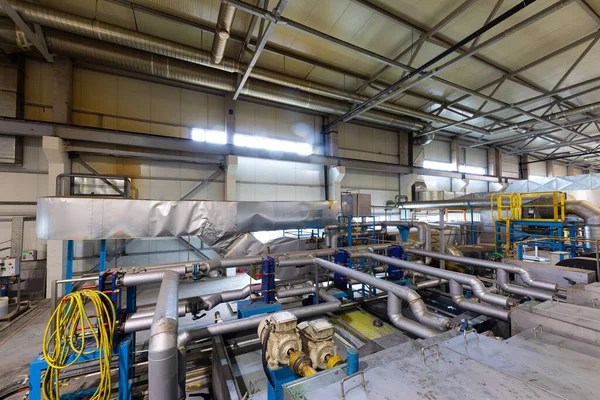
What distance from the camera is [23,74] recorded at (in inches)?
221

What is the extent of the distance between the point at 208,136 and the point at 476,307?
7602mm

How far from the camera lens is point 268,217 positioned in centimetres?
529

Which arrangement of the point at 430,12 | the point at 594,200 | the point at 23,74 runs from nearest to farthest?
the point at 430,12 → the point at 23,74 → the point at 594,200

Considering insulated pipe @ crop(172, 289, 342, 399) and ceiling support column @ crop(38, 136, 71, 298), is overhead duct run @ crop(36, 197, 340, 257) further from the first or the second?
insulated pipe @ crop(172, 289, 342, 399)

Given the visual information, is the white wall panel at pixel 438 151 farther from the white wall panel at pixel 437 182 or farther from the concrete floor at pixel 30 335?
the concrete floor at pixel 30 335

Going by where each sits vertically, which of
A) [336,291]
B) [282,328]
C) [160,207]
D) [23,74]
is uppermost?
[23,74]

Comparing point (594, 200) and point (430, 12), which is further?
point (594, 200)

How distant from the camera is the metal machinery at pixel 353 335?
3.36 ft

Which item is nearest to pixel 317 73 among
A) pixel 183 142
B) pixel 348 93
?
pixel 348 93

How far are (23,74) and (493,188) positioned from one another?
20478 millimetres

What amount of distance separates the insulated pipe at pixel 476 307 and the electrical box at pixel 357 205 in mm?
3058

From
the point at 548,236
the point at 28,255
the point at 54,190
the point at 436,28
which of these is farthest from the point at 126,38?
the point at 548,236

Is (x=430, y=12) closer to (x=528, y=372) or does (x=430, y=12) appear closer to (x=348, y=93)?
(x=348, y=93)

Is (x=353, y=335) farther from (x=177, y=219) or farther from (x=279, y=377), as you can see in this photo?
(x=177, y=219)
